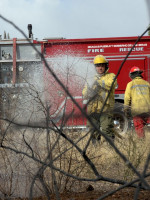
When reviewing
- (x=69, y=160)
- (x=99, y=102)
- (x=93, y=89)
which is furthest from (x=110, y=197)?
(x=93, y=89)

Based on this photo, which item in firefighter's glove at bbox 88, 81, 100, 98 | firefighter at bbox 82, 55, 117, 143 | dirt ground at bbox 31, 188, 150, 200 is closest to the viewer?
firefighter at bbox 82, 55, 117, 143

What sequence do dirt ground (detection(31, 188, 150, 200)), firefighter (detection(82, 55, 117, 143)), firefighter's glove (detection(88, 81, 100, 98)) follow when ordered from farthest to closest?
firefighter's glove (detection(88, 81, 100, 98)) → dirt ground (detection(31, 188, 150, 200)) → firefighter (detection(82, 55, 117, 143))

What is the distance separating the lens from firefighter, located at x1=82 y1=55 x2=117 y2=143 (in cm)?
270

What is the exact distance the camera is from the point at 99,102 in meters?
3.27

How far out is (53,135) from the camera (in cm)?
335

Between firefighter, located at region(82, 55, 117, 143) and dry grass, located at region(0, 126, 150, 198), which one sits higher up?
firefighter, located at region(82, 55, 117, 143)

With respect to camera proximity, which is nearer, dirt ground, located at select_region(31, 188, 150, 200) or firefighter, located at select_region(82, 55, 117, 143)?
firefighter, located at select_region(82, 55, 117, 143)

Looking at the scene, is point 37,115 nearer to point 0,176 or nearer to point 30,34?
point 0,176

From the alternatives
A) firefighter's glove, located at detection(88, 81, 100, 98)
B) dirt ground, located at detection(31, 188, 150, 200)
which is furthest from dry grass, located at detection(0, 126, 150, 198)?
firefighter's glove, located at detection(88, 81, 100, 98)

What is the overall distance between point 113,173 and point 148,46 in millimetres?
8483

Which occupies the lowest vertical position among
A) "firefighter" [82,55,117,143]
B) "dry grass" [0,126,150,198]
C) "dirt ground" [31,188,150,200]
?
"dirt ground" [31,188,150,200]

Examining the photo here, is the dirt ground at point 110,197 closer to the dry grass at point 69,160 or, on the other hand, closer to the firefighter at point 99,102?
the dry grass at point 69,160

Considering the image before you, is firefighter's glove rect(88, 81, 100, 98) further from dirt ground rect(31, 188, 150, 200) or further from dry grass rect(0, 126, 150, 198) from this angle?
dirt ground rect(31, 188, 150, 200)

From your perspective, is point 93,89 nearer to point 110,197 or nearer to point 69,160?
point 69,160
